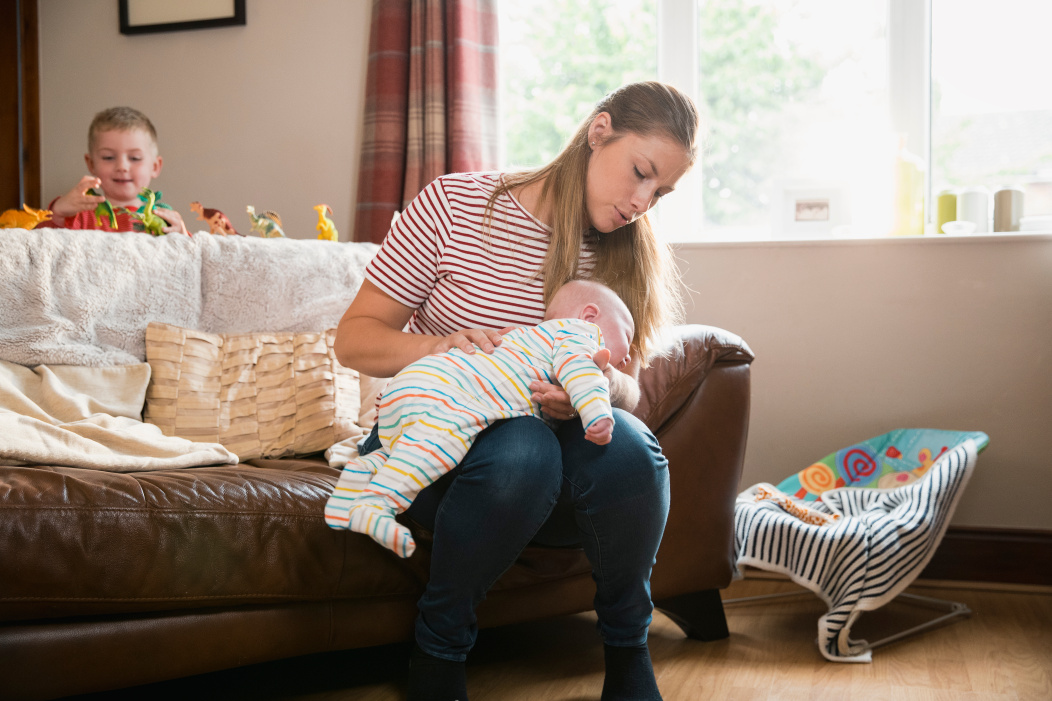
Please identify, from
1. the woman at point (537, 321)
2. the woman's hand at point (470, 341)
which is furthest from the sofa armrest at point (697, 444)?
the woman's hand at point (470, 341)

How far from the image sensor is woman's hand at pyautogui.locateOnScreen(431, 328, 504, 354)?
122 cm

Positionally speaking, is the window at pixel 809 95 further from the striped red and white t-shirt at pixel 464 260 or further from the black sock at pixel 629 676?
the black sock at pixel 629 676

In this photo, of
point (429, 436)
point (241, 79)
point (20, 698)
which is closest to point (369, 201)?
point (241, 79)

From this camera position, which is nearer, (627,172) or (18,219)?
(627,172)

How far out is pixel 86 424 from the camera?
147 cm

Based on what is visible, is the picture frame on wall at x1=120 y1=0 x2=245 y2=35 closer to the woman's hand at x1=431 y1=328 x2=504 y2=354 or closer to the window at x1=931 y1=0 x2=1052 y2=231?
the woman's hand at x1=431 y1=328 x2=504 y2=354

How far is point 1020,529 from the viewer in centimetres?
209

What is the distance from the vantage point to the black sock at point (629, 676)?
1.20 metres

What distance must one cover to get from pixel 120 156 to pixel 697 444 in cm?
166

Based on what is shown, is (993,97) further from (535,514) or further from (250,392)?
(250,392)

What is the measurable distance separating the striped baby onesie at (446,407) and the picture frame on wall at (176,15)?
6.79 ft

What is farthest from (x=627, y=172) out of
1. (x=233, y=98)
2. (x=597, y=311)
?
(x=233, y=98)

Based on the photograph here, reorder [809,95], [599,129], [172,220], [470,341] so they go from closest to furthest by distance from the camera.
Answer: [470,341] < [599,129] < [172,220] < [809,95]

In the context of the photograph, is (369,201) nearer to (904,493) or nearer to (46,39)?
(46,39)
